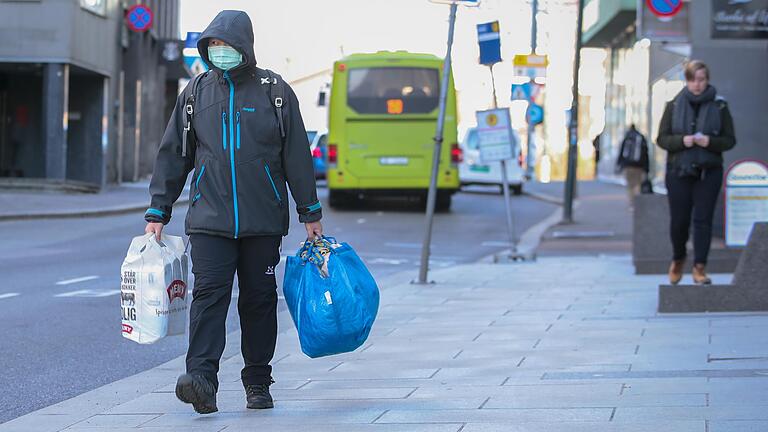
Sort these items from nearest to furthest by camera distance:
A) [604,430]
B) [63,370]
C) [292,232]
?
1. [604,430]
2. [63,370]
3. [292,232]

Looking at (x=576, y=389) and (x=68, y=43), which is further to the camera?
(x=68, y=43)

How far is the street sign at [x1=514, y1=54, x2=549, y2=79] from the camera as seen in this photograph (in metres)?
31.8

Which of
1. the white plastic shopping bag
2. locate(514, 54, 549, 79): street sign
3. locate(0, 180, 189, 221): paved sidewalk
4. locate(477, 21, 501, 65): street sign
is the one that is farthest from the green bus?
the white plastic shopping bag

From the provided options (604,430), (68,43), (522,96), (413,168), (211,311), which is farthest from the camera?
(522,96)

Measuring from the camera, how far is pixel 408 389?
7.06 m

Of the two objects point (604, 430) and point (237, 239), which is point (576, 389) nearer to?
point (604, 430)

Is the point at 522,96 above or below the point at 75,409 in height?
above

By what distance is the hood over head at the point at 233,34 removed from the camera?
20.2 ft

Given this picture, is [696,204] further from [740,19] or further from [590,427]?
[740,19]

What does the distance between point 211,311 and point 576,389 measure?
1.79 metres

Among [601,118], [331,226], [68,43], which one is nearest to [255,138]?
[331,226]

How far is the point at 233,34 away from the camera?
6.18 m

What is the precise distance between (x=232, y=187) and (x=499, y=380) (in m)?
1.91

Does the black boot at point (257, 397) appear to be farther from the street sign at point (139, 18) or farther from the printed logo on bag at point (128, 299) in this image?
the street sign at point (139, 18)
